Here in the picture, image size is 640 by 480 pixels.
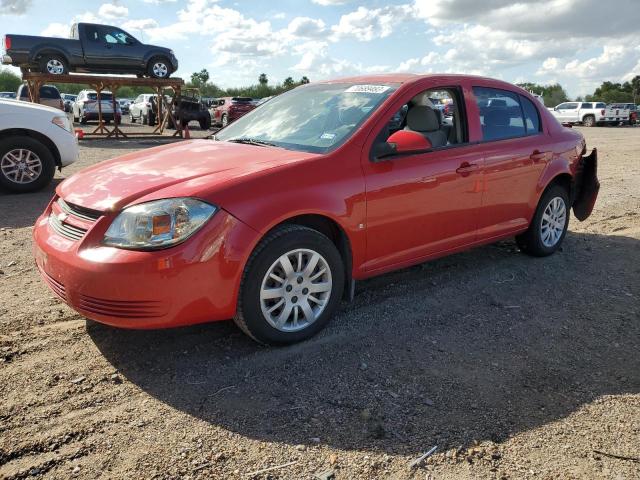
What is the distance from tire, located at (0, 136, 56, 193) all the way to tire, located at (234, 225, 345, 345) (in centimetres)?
597

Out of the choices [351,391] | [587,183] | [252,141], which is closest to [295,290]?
[351,391]

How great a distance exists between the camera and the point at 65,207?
347cm

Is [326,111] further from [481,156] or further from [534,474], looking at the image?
[534,474]

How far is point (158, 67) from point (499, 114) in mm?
16186

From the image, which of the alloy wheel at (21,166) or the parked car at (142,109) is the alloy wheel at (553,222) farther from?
the parked car at (142,109)

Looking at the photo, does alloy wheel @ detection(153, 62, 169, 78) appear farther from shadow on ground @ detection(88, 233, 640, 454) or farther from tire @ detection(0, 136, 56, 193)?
shadow on ground @ detection(88, 233, 640, 454)

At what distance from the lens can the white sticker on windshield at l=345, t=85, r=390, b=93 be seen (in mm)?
4143

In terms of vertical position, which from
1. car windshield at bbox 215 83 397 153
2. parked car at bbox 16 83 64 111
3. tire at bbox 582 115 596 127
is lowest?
car windshield at bbox 215 83 397 153

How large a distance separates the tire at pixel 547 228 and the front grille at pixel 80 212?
12.8ft

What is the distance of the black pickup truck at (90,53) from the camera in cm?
1684

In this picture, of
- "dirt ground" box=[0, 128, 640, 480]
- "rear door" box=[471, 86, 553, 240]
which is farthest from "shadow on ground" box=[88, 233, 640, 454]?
"rear door" box=[471, 86, 553, 240]

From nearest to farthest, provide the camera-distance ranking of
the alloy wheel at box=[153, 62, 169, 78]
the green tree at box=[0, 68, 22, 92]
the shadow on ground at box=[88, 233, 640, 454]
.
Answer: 1. the shadow on ground at box=[88, 233, 640, 454]
2. the alloy wheel at box=[153, 62, 169, 78]
3. the green tree at box=[0, 68, 22, 92]

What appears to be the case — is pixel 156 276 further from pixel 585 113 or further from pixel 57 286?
pixel 585 113

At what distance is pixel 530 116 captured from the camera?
17.0 ft
